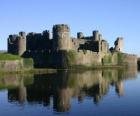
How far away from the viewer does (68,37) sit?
7356 centimetres

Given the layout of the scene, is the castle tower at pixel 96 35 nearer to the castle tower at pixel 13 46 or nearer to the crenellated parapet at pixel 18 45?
the castle tower at pixel 13 46

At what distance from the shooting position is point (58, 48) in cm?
7306

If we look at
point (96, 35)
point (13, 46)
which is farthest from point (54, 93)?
point (96, 35)

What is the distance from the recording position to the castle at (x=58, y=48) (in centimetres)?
7156

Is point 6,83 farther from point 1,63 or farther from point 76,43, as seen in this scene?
point 76,43

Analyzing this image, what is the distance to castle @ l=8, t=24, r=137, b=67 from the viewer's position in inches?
2817

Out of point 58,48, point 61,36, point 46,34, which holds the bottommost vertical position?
point 58,48

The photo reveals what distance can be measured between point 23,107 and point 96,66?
56.8 m

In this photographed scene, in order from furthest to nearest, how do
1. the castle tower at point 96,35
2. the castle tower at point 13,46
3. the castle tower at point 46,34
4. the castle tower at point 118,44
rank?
the castle tower at point 118,44, the castle tower at point 96,35, the castle tower at point 46,34, the castle tower at point 13,46

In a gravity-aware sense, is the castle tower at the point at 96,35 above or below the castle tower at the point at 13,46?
above

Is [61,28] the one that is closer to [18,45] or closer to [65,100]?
[18,45]

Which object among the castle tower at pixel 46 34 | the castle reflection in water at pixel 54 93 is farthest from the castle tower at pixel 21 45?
the castle reflection in water at pixel 54 93

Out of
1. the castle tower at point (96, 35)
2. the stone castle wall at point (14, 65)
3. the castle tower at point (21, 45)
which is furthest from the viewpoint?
the castle tower at point (96, 35)

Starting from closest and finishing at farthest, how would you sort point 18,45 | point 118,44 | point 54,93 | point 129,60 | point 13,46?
point 54,93
point 18,45
point 13,46
point 129,60
point 118,44
